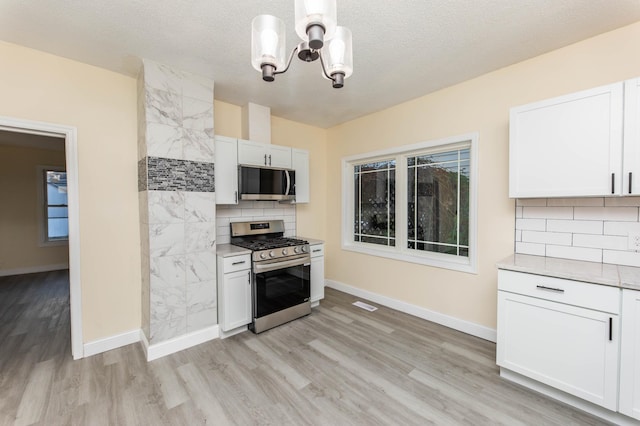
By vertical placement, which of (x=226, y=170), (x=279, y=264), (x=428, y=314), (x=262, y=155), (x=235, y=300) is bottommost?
(x=428, y=314)

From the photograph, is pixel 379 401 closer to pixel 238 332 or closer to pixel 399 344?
pixel 399 344

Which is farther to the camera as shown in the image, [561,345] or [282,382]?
[282,382]

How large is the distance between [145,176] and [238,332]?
6.09 feet

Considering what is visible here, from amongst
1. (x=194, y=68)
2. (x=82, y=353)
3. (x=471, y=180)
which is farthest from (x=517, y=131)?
(x=82, y=353)

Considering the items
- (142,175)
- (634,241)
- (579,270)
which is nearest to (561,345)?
(579,270)

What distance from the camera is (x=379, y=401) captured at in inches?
75.3

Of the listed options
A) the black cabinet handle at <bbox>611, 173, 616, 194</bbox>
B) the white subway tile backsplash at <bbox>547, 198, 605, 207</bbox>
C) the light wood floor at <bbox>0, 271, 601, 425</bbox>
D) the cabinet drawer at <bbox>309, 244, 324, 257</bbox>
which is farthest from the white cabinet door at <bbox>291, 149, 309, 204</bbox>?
the black cabinet handle at <bbox>611, 173, 616, 194</bbox>

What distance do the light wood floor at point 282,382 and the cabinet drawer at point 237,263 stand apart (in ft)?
2.42

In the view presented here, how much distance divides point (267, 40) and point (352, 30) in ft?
3.66

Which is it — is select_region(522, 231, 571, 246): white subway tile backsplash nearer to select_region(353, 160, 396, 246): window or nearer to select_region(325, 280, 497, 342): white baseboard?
select_region(325, 280, 497, 342): white baseboard

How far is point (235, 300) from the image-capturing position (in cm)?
281

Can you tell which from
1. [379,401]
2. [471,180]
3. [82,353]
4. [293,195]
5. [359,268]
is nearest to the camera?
[379,401]

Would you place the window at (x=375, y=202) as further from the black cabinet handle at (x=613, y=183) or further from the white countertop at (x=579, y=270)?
the black cabinet handle at (x=613, y=183)

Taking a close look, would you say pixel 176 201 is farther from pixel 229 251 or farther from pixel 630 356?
pixel 630 356
